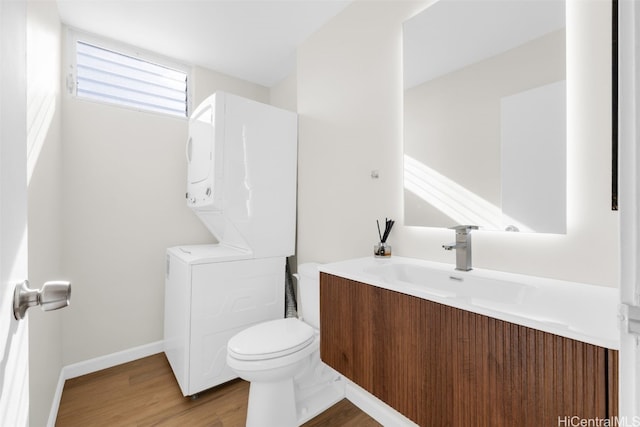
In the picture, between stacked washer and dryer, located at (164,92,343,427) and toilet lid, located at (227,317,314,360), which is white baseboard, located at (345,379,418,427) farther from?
toilet lid, located at (227,317,314,360)

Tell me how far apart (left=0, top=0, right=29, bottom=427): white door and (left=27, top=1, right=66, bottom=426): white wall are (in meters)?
0.94

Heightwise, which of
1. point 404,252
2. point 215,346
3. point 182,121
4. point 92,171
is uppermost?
point 182,121

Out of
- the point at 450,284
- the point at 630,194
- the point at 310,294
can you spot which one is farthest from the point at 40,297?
the point at 310,294

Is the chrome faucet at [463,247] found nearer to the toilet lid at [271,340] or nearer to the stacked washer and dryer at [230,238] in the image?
the toilet lid at [271,340]

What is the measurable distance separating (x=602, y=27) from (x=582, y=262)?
0.82 metres

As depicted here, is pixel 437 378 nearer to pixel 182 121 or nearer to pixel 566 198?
pixel 566 198

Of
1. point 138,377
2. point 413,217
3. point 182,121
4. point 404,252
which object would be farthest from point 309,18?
point 138,377

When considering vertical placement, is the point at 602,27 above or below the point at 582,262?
above

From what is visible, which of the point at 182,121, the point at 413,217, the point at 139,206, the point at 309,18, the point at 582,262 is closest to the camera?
the point at 582,262

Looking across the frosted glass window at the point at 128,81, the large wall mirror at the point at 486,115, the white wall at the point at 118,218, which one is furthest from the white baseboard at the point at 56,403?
the large wall mirror at the point at 486,115

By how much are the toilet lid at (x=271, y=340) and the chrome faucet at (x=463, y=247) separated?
2.97 feet

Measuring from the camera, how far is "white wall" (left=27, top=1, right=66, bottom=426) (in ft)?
4.13

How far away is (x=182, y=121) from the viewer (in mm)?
2545

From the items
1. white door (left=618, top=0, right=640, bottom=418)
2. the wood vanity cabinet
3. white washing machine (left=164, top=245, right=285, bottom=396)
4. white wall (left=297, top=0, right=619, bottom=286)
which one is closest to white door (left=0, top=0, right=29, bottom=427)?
white door (left=618, top=0, right=640, bottom=418)
